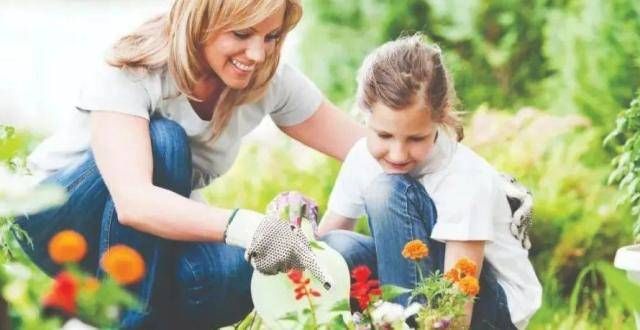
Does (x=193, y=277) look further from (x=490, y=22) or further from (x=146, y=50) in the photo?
(x=490, y=22)

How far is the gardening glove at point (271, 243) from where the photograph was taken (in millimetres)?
2129

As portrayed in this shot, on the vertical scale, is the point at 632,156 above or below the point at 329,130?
above

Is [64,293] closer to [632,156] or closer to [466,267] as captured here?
[466,267]

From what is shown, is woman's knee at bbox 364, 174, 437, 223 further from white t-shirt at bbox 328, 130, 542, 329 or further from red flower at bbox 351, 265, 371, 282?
red flower at bbox 351, 265, 371, 282

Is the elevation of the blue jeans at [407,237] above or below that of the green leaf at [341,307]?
above

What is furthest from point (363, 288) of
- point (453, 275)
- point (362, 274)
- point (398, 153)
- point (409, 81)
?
point (409, 81)

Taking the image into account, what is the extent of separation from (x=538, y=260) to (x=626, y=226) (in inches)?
8.9

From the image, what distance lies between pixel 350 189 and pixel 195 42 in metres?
0.45

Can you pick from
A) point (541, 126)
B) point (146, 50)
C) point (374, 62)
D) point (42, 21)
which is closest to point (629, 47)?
point (541, 126)

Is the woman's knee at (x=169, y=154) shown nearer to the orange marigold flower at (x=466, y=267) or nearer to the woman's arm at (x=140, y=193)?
the woman's arm at (x=140, y=193)

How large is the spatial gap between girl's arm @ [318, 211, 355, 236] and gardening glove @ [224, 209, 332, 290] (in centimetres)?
34

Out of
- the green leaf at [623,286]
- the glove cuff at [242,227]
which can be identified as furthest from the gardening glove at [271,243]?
the green leaf at [623,286]

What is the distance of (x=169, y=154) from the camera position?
227 centimetres

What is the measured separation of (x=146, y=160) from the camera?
88.2 inches
